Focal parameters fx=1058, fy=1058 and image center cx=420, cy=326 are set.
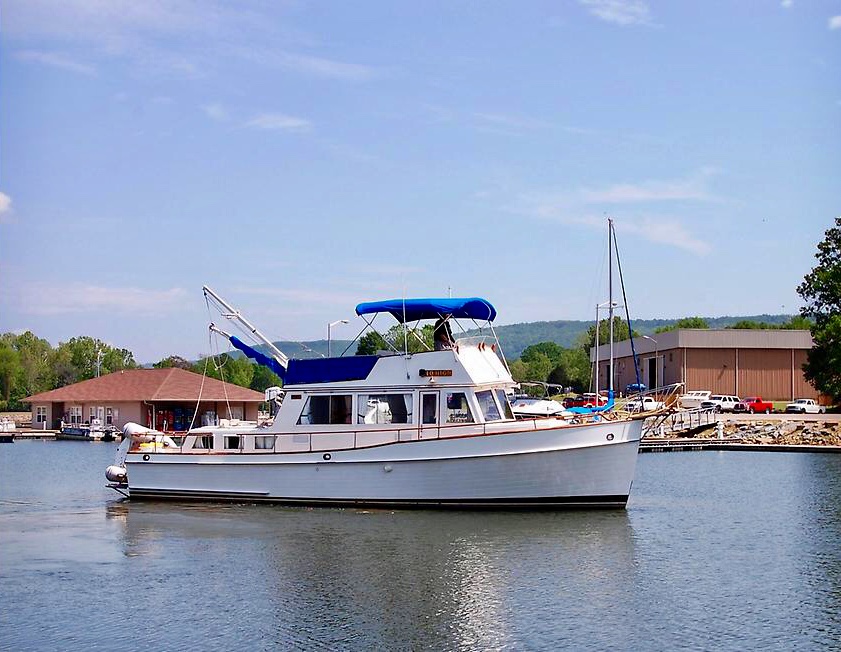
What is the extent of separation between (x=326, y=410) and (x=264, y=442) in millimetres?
2072

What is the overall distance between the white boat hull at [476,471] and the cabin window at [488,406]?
Result: 1523mm

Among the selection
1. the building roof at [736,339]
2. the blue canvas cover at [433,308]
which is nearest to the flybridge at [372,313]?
the blue canvas cover at [433,308]

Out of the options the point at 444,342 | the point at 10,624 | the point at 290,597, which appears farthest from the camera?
the point at 444,342

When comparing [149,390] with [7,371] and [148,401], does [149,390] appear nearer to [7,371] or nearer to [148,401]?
[148,401]

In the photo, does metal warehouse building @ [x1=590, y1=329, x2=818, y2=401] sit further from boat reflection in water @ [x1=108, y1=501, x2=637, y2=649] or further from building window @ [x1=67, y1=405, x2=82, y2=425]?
boat reflection in water @ [x1=108, y1=501, x2=637, y2=649]

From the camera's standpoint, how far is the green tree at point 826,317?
62.5m

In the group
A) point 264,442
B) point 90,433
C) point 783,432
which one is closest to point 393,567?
point 264,442

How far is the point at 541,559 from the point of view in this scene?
862 inches

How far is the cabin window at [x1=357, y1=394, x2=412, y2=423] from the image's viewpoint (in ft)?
93.6

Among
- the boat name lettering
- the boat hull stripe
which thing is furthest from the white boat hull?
the boat name lettering

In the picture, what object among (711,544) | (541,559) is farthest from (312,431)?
(711,544)

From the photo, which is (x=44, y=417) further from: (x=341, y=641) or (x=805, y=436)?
(x=341, y=641)

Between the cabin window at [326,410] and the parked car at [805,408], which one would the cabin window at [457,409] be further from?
the parked car at [805,408]

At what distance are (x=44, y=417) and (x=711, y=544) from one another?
246 ft
